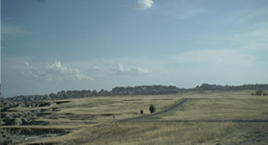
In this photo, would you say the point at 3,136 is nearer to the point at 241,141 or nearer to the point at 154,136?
the point at 154,136

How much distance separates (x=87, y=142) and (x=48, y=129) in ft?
52.9

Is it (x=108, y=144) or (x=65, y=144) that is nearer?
(x=108, y=144)

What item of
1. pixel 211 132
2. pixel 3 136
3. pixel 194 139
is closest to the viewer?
pixel 194 139

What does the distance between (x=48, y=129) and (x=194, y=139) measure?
33.3 metres

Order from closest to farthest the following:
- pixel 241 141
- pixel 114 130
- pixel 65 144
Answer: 1. pixel 241 141
2. pixel 65 144
3. pixel 114 130

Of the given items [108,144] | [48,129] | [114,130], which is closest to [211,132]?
[108,144]

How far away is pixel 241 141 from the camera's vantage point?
2122 centimetres

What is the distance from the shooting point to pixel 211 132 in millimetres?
27500

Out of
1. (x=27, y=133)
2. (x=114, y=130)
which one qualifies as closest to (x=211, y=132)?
(x=114, y=130)

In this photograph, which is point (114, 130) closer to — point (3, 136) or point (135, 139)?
point (135, 139)

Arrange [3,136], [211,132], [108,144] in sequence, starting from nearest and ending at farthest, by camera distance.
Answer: [211,132], [108,144], [3,136]

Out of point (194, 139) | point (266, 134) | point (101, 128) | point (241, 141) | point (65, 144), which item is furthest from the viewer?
point (101, 128)

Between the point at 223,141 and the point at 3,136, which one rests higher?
the point at 223,141

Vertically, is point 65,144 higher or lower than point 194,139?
lower
